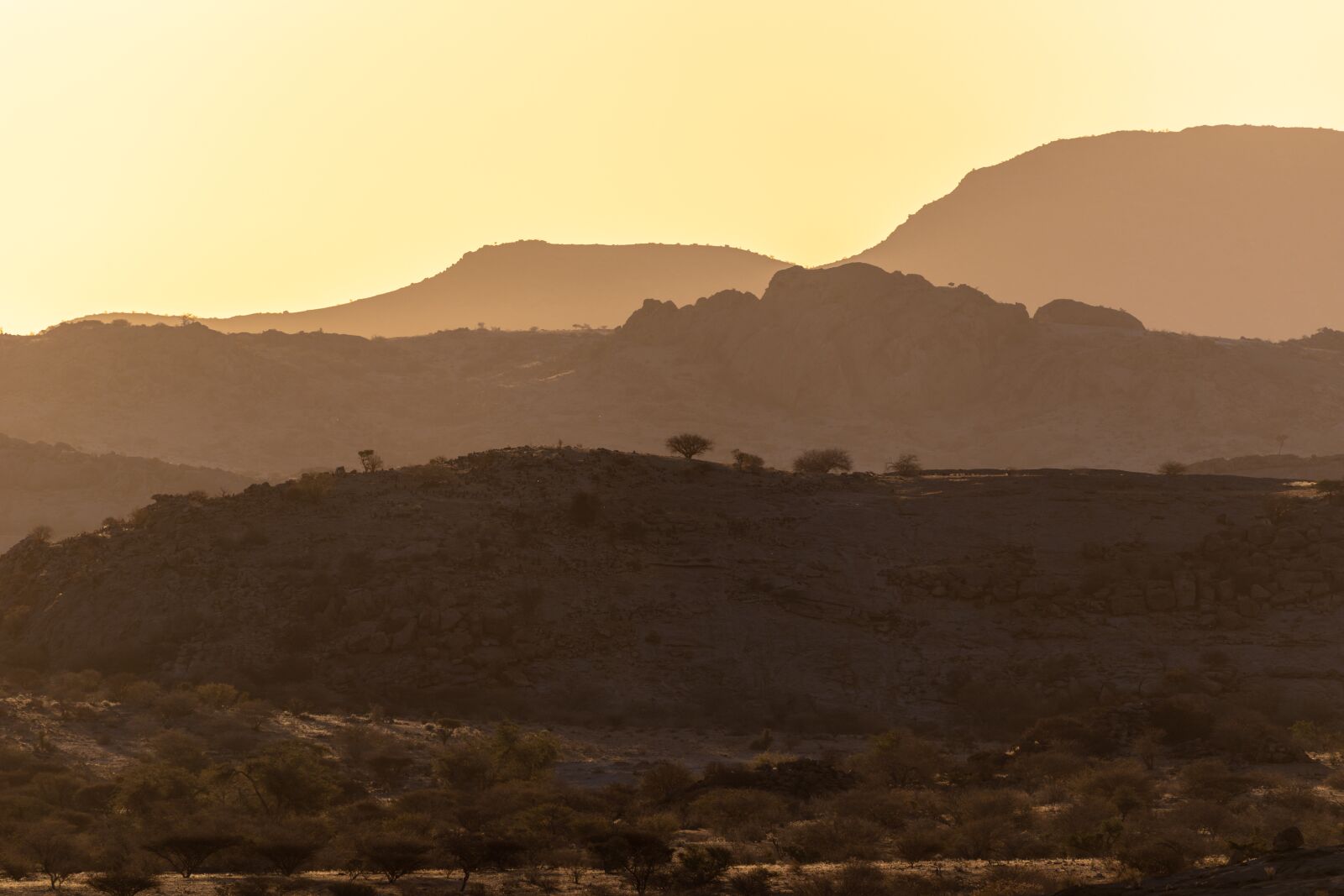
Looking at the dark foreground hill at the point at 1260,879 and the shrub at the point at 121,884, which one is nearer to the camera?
the dark foreground hill at the point at 1260,879

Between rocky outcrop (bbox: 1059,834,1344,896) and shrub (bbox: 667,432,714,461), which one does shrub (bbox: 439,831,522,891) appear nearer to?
rocky outcrop (bbox: 1059,834,1344,896)

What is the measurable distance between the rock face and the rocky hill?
9446 cm

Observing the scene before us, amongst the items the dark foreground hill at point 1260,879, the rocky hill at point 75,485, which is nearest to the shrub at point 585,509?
the dark foreground hill at point 1260,879

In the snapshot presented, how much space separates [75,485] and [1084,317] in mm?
108904

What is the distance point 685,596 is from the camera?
46906 mm

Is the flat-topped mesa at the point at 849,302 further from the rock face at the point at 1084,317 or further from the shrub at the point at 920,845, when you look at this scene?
the shrub at the point at 920,845

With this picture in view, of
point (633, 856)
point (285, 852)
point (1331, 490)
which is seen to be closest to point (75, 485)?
point (1331, 490)

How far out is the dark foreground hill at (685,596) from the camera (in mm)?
42781

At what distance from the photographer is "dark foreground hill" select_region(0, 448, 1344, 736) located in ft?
140

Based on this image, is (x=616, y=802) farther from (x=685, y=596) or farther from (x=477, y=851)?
(x=685, y=596)

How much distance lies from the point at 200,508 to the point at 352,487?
Answer: 16.1ft

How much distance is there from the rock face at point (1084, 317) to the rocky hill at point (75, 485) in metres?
94.5

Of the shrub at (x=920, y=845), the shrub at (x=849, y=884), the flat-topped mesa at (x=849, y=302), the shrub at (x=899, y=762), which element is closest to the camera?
the shrub at (x=849, y=884)

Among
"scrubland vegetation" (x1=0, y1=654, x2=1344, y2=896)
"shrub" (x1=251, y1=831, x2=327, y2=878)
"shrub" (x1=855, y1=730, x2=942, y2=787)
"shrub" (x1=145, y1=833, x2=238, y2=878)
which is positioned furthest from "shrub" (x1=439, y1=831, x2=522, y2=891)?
"shrub" (x1=855, y1=730, x2=942, y2=787)
